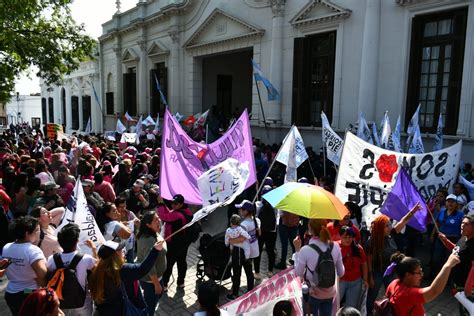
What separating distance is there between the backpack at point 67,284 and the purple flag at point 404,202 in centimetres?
358

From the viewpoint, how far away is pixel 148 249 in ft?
14.0

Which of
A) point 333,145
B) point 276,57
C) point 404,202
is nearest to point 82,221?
point 404,202

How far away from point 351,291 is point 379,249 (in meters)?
0.57

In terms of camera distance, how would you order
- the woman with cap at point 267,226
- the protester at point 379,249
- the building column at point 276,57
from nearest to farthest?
the protester at point 379,249
the woman with cap at point 267,226
the building column at point 276,57

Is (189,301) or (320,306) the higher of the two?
(320,306)

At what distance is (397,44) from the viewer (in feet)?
37.8

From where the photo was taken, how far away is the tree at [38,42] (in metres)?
12.4

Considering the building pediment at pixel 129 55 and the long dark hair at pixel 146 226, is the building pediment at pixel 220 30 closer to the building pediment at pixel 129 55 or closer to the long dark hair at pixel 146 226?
the building pediment at pixel 129 55

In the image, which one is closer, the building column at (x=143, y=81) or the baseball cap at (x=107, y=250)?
the baseball cap at (x=107, y=250)

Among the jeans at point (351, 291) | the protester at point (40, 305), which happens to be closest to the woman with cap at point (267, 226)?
the jeans at point (351, 291)

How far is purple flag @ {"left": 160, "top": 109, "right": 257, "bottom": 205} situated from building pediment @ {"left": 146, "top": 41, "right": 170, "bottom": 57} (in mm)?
15957

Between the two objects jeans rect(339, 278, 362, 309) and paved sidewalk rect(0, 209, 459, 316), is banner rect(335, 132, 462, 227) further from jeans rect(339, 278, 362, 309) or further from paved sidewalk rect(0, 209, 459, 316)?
paved sidewalk rect(0, 209, 459, 316)

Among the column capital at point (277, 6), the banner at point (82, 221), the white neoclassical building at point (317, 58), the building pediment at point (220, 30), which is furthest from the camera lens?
the building pediment at point (220, 30)

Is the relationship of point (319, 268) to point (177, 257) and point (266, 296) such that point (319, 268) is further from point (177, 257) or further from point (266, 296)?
point (177, 257)
